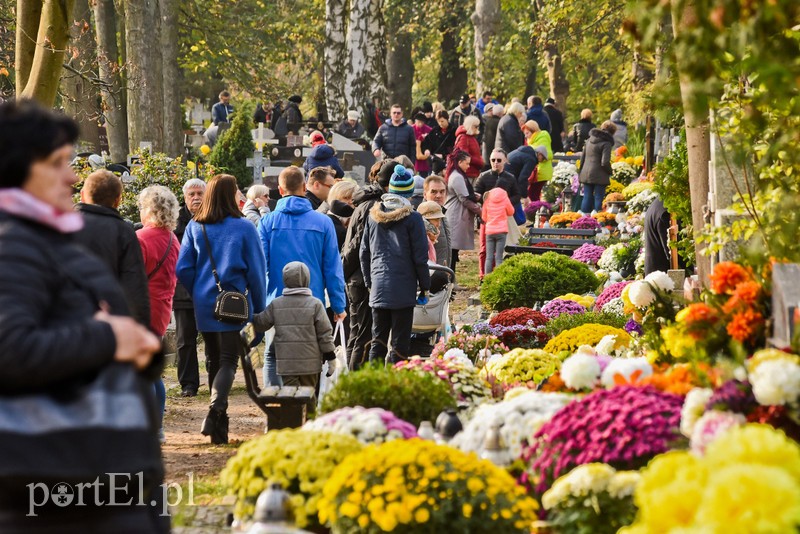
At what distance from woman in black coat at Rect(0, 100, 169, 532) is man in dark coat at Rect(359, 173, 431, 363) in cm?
662

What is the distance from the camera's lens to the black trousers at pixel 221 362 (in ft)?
30.7

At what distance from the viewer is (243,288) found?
958cm

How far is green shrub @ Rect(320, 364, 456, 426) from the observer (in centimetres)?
681

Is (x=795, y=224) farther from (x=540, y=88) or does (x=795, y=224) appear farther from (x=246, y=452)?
(x=540, y=88)

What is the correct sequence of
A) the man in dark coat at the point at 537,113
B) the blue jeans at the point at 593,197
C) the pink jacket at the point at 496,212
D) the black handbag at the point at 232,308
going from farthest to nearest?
the man in dark coat at the point at 537,113 < the blue jeans at the point at 593,197 < the pink jacket at the point at 496,212 < the black handbag at the point at 232,308

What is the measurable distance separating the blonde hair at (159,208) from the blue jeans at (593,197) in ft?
42.4

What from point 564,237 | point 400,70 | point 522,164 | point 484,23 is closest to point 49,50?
point 564,237

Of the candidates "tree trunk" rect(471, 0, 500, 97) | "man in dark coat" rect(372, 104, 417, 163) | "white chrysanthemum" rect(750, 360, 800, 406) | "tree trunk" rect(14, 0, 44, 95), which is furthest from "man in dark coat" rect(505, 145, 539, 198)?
"tree trunk" rect(471, 0, 500, 97)

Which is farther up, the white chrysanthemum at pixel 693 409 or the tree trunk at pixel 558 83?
the tree trunk at pixel 558 83

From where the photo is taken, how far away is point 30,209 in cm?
381

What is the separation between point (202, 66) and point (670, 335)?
102ft

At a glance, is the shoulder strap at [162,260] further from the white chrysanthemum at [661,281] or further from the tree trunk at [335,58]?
the tree trunk at [335,58]

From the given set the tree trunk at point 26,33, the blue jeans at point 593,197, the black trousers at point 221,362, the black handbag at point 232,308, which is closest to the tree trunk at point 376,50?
the blue jeans at point 593,197

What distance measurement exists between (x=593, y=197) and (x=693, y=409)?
1738 cm
